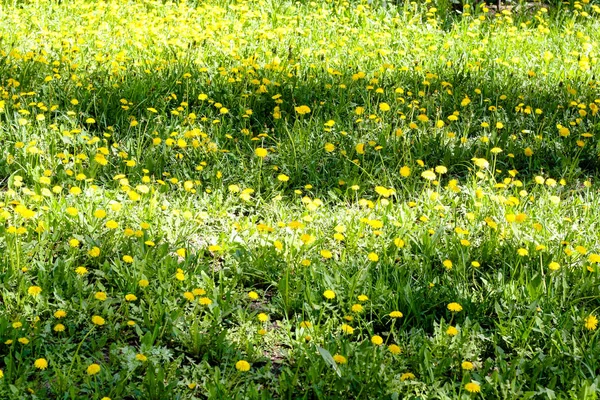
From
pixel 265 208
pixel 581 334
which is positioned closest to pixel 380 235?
pixel 265 208

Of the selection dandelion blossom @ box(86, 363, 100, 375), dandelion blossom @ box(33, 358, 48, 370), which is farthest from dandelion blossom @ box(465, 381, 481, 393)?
dandelion blossom @ box(33, 358, 48, 370)

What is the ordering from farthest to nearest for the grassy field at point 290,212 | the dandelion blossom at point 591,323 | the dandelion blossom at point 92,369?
the dandelion blossom at point 591,323 → the grassy field at point 290,212 → the dandelion blossom at point 92,369

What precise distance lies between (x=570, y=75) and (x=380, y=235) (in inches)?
104

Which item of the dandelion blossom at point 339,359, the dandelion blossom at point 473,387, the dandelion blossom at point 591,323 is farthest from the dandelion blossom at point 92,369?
the dandelion blossom at point 591,323

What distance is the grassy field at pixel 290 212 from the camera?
2494 millimetres

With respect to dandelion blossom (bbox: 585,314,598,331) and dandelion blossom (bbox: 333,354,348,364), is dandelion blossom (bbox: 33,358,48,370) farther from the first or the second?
dandelion blossom (bbox: 585,314,598,331)

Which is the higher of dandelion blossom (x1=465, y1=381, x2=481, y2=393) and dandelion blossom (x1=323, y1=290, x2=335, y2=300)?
dandelion blossom (x1=323, y1=290, x2=335, y2=300)

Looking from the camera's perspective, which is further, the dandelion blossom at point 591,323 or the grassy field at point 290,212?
the dandelion blossom at point 591,323

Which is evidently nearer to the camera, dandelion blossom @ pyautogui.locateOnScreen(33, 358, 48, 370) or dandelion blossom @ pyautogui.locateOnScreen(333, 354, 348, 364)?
dandelion blossom @ pyautogui.locateOnScreen(33, 358, 48, 370)

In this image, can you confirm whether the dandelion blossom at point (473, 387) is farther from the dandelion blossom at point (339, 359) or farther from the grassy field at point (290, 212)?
the dandelion blossom at point (339, 359)

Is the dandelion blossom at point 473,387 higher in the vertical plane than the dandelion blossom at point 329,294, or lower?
lower

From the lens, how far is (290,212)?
3.46m

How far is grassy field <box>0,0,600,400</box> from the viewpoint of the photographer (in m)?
2.49

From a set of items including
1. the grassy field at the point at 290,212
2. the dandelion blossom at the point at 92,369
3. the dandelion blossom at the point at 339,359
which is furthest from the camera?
the grassy field at the point at 290,212
